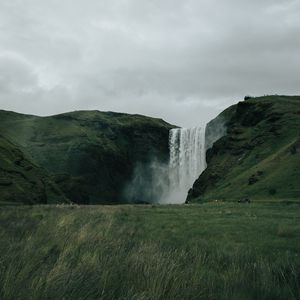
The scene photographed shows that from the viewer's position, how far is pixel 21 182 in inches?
3157

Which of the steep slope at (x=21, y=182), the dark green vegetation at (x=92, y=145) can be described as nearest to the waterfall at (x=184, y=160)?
the dark green vegetation at (x=92, y=145)

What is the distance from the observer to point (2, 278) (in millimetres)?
6977

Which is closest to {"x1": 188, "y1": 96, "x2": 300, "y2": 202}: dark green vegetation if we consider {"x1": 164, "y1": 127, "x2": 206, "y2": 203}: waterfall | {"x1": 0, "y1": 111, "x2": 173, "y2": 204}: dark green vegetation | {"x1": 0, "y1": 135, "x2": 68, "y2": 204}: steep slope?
{"x1": 164, "y1": 127, "x2": 206, "y2": 203}: waterfall

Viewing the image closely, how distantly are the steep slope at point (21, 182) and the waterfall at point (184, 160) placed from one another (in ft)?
157

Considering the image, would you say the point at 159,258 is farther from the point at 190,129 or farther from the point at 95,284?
the point at 190,129

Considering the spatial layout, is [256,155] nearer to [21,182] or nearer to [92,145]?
[21,182]

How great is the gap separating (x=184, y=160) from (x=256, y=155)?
40342mm

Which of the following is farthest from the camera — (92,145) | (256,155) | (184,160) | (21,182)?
(92,145)

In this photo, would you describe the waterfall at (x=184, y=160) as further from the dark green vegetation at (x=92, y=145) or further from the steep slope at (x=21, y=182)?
the steep slope at (x=21, y=182)

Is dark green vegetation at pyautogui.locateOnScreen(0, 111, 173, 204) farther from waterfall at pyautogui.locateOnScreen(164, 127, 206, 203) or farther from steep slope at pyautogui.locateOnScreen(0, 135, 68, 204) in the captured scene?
steep slope at pyautogui.locateOnScreen(0, 135, 68, 204)

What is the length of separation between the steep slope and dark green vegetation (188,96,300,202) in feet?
83.1

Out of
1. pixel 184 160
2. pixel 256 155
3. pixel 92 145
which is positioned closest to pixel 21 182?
pixel 256 155

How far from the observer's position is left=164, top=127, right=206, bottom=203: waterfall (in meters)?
132

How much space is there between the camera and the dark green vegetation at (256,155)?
70.6m
